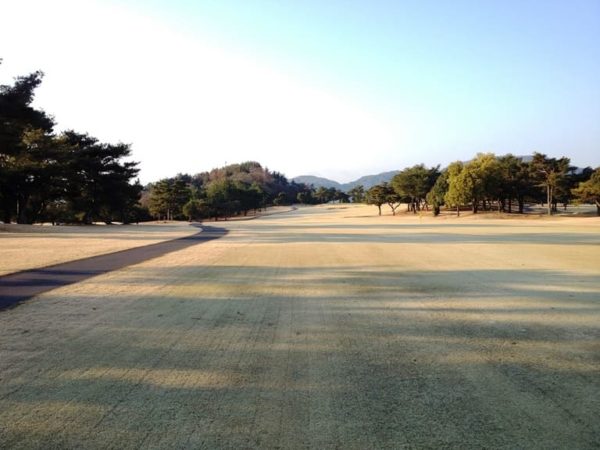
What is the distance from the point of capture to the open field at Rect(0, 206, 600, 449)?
356 cm

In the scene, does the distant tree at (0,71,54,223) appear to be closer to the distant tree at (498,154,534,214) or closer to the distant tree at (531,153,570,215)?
the distant tree at (498,154,534,214)

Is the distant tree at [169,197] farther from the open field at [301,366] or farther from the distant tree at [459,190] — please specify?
the open field at [301,366]

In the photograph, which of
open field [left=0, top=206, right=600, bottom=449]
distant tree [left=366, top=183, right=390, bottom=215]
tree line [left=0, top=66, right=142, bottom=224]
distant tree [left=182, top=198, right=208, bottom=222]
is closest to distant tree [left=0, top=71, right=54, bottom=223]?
tree line [left=0, top=66, right=142, bottom=224]

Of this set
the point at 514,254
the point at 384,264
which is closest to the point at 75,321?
the point at 384,264

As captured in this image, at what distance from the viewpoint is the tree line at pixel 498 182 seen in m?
64.6

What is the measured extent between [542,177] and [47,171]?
6799cm

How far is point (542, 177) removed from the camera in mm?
71875

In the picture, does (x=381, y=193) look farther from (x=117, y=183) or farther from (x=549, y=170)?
(x=117, y=183)

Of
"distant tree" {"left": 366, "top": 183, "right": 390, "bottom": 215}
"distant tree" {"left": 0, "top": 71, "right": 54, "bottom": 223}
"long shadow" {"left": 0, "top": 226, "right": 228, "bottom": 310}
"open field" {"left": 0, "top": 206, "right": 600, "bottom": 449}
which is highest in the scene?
"distant tree" {"left": 0, "top": 71, "right": 54, "bottom": 223}

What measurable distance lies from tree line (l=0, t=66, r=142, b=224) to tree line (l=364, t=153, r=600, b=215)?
44710mm

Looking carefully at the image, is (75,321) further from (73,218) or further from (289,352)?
(73,218)

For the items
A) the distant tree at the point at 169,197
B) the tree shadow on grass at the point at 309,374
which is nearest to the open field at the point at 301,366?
the tree shadow on grass at the point at 309,374

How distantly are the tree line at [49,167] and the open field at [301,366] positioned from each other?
984 inches

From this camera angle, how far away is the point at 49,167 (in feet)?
126
